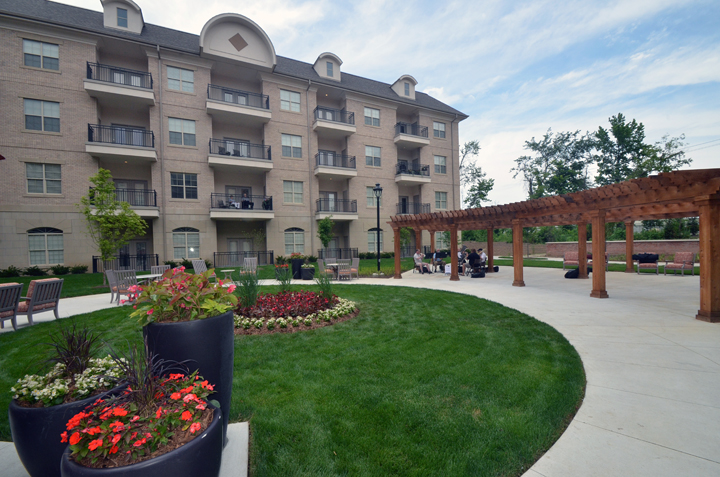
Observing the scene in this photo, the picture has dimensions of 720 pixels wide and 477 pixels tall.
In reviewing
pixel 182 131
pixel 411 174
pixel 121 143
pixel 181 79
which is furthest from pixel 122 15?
pixel 411 174

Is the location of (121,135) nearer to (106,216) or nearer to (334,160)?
(106,216)

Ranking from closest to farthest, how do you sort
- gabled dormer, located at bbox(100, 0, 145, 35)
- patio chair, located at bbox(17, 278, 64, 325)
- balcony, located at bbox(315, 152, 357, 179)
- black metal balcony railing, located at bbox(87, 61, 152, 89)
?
patio chair, located at bbox(17, 278, 64, 325) < black metal balcony railing, located at bbox(87, 61, 152, 89) < gabled dormer, located at bbox(100, 0, 145, 35) < balcony, located at bbox(315, 152, 357, 179)

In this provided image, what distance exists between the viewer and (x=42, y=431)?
2.11 metres

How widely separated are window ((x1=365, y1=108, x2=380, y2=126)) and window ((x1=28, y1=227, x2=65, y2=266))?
78.1 feet

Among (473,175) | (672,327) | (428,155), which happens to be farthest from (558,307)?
(473,175)

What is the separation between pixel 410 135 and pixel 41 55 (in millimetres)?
26050

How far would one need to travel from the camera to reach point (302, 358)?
511 cm

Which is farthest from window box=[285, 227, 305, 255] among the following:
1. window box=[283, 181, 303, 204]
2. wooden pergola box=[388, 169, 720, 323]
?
wooden pergola box=[388, 169, 720, 323]

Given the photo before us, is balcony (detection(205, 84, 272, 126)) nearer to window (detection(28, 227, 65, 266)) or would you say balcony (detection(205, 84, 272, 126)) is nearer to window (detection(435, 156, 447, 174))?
window (detection(28, 227, 65, 266))

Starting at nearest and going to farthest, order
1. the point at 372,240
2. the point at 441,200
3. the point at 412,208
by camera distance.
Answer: the point at 372,240 < the point at 412,208 < the point at 441,200

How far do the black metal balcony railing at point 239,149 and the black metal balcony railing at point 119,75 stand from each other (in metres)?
5.14

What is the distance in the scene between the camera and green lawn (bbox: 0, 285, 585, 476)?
9.07 ft

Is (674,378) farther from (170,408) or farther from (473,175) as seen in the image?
(473,175)

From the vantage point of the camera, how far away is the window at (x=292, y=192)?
25047 mm
